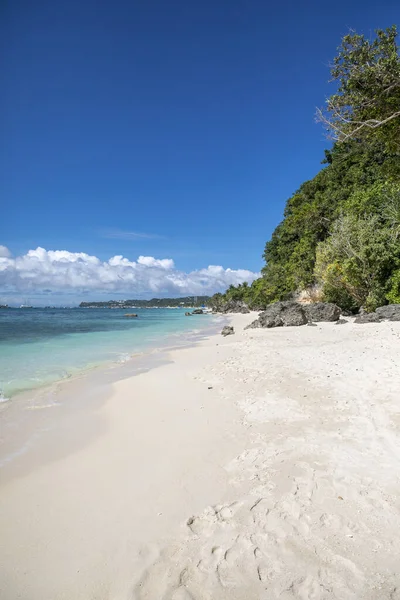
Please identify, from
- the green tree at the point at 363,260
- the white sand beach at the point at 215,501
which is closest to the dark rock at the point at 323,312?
the green tree at the point at 363,260

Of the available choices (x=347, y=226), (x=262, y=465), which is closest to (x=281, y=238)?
(x=347, y=226)

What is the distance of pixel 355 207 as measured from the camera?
2959 centimetres

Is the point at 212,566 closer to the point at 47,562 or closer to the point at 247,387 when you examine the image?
the point at 47,562

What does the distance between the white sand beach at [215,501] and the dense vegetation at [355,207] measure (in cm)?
615

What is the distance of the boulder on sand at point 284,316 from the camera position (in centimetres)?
2326

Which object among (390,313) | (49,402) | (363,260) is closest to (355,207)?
(363,260)

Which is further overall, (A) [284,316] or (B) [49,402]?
(A) [284,316]

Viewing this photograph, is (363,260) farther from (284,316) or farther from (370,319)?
(284,316)

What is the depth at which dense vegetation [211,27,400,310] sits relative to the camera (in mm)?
6867

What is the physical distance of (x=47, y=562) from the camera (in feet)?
10.1

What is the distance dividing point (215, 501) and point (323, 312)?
22327 mm

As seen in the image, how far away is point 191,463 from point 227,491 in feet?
3.10

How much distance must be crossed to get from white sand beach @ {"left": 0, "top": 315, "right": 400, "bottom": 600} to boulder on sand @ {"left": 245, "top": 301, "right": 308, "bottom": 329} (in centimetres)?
1587

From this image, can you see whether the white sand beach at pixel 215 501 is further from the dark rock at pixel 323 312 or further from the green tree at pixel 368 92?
the dark rock at pixel 323 312
